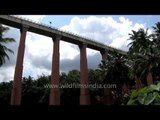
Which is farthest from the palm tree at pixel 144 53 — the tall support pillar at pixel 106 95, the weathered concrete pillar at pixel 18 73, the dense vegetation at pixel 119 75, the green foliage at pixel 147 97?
the green foliage at pixel 147 97

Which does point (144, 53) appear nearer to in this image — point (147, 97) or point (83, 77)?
point (83, 77)

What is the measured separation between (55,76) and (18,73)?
6104 mm

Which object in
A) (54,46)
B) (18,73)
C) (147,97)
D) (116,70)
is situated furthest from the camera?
(116,70)

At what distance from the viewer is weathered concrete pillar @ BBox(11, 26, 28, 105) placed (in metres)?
33.1

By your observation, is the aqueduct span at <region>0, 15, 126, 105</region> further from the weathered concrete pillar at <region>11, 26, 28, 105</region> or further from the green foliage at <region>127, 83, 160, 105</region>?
the green foliage at <region>127, 83, 160, 105</region>

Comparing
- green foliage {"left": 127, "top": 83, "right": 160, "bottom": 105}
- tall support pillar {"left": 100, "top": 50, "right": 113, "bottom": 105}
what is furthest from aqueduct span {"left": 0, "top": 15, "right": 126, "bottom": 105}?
green foliage {"left": 127, "top": 83, "right": 160, "bottom": 105}

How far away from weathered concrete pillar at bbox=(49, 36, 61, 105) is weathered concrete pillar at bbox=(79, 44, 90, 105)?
5.66 metres

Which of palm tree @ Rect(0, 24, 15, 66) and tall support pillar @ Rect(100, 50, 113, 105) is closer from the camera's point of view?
palm tree @ Rect(0, 24, 15, 66)

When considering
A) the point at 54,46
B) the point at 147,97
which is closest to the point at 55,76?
the point at 54,46

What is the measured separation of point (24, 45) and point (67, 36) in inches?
318

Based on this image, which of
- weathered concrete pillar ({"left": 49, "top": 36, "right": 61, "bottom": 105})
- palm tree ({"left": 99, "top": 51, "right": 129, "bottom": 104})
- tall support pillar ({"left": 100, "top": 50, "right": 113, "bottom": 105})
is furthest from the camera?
tall support pillar ({"left": 100, "top": 50, "right": 113, "bottom": 105})

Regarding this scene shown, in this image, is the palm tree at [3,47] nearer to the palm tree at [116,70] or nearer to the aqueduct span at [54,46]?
the aqueduct span at [54,46]

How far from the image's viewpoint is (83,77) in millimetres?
42562
